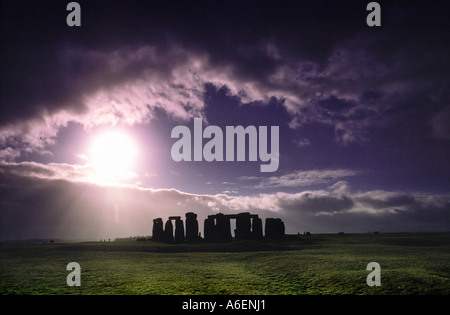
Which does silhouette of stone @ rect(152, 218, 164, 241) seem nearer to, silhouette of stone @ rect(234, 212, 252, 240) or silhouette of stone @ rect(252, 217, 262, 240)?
silhouette of stone @ rect(234, 212, 252, 240)

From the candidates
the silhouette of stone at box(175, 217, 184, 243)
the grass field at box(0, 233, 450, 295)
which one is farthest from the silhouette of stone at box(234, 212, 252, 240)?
the grass field at box(0, 233, 450, 295)

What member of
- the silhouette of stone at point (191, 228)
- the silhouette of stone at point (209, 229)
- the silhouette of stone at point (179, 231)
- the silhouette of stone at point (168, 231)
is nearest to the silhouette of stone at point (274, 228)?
the silhouette of stone at point (209, 229)

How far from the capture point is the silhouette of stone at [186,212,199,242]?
2148 inches

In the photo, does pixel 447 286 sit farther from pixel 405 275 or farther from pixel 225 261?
pixel 225 261

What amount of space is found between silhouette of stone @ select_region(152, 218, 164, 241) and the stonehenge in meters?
0.19

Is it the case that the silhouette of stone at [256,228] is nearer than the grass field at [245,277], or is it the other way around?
the grass field at [245,277]

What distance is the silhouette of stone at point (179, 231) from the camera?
5438cm

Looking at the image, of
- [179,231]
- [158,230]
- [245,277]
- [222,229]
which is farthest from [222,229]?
[245,277]

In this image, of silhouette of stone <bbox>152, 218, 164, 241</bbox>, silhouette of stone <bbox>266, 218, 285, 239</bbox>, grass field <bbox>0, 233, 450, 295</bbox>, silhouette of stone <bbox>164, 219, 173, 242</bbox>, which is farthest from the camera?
silhouette of stone <bbox>152, 218, 164, 241</bbox>

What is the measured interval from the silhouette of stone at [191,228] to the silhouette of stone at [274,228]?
13.2m

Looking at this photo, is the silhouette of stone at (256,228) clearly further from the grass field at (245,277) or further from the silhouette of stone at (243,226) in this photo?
the grass field at (245,277)
